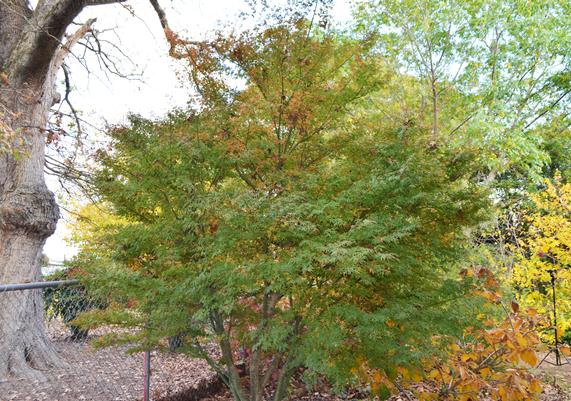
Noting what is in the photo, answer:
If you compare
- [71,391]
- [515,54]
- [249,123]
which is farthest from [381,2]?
[71,391]

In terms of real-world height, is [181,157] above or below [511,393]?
above

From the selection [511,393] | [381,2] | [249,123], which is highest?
[381,2]

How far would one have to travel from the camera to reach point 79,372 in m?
4.94

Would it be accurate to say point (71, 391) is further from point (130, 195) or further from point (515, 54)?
point (515, 54)

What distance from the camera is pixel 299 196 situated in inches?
113

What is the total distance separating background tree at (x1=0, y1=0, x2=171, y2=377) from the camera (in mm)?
4809

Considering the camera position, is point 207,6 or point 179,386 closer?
point 179,386

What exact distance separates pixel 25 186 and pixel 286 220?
12.2 ft

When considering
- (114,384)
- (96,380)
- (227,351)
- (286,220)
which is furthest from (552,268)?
(96,380)

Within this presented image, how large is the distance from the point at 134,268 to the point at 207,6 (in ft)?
14.3

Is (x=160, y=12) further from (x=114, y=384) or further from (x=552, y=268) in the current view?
(x=552, y=268)

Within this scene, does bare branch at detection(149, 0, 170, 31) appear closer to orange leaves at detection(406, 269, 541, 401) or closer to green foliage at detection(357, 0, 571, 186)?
green foliage at detection(357, 0, 571, 186)

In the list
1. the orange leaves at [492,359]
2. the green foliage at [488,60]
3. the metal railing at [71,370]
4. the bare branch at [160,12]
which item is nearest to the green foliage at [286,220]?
the orange leaves at [492,359]

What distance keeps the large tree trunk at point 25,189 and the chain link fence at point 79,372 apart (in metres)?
0.06
